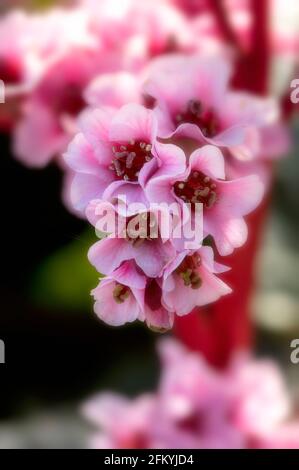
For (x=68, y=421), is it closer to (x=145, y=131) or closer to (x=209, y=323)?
(x=209, y=323)

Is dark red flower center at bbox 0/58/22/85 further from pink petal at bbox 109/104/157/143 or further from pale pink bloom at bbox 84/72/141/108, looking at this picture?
pink petal at bbox 109/104/157/143

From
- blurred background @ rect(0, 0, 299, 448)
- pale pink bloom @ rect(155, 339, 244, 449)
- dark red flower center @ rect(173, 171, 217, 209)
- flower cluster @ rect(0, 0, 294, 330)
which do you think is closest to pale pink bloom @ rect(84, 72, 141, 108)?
flower cluster @ rect(0, 0, 294, 330)

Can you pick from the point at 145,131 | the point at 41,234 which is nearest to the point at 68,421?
the point at 41,234

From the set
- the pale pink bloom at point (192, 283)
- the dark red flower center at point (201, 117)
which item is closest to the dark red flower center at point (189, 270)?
the pale pink bloom at point (192, 283)

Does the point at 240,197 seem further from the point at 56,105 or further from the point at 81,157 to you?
the point at 56,105

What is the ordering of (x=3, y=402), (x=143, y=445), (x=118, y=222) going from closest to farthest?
(x=118, y=222) < (x=143, y=445) < (x=3, y=402)

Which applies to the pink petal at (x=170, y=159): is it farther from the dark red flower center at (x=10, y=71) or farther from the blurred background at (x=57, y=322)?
the blurred background at (x=57, y=322)
